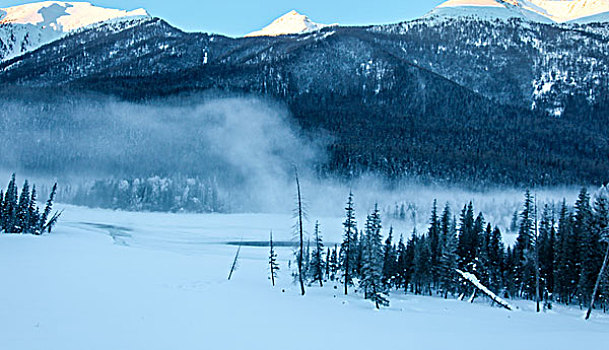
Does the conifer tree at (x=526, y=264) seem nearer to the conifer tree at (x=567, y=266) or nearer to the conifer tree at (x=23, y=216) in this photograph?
the conifer tree at (x=567, y=266)

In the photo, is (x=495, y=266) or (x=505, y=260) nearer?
(x=495, y=266)

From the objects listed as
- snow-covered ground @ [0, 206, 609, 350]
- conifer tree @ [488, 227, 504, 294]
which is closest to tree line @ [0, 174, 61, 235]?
snow-covered ground @ [0, 206, 609, 350]

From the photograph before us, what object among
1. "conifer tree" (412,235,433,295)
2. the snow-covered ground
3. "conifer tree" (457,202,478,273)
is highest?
the snow-covered ground

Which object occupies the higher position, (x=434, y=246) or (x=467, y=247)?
(x=467, y=247)

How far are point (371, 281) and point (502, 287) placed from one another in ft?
141

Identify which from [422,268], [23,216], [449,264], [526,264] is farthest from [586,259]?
[23,216]

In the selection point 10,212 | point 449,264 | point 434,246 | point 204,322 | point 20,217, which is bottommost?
point 449,264

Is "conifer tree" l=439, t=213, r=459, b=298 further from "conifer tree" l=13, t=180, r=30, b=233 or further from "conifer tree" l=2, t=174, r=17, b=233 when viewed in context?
"conifer tree" l=2, t=174, r=17, b=233

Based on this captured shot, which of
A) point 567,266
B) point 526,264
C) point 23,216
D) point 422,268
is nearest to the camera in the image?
point 567,266

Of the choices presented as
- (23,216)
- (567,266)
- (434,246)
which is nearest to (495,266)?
(434,246)

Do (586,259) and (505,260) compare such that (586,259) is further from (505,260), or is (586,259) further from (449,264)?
(505,260)

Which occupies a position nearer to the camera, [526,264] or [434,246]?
[526,264]

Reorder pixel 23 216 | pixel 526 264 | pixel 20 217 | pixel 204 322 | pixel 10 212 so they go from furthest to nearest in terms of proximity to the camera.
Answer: pixel 10 212 < pixel 23 216 < pixel 20 217 < pixel 526 264 < pixel 204 322

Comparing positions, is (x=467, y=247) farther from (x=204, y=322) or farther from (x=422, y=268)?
(x=204, y=322)
